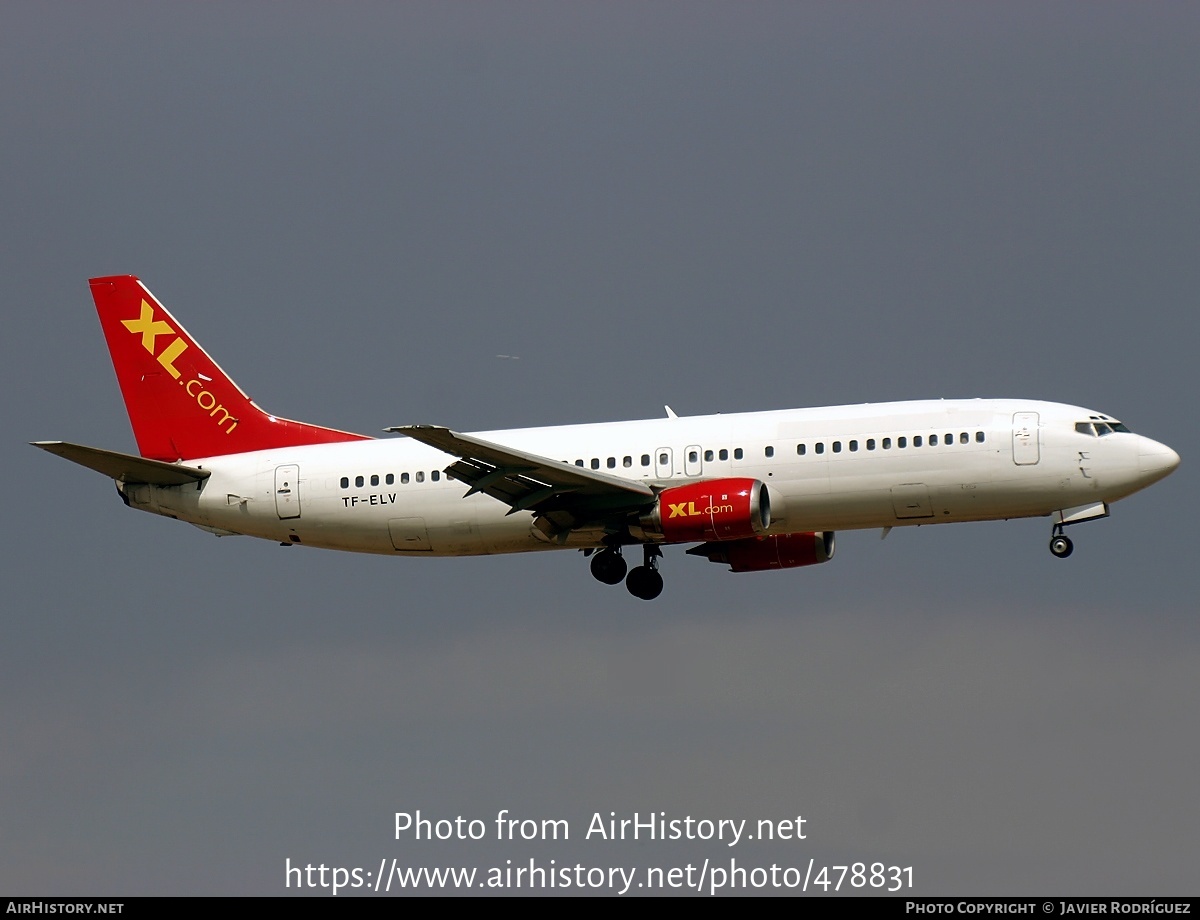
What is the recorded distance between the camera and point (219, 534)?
5378cm

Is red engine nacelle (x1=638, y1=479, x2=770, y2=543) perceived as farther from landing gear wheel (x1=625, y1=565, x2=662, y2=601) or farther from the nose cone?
the nose cone

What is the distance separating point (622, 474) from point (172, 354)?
15504mm

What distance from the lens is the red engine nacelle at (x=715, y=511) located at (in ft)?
157

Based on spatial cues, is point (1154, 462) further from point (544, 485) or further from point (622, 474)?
point (544, 485)

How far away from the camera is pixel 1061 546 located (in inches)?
1919

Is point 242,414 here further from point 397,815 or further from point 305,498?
point 397,815

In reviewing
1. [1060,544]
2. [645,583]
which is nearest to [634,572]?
[645,583]

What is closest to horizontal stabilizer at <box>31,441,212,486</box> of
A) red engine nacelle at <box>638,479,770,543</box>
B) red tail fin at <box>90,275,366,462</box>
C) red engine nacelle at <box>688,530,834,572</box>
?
red tail fin at <box>90,275,366,462</box>

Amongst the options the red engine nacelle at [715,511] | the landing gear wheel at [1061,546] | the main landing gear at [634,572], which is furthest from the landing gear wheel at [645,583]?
the landing gear wheel at [1061,546]

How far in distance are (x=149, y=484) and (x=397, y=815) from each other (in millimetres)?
13971

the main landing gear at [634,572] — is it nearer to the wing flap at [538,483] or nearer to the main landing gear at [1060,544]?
the wing flap at [538,483]

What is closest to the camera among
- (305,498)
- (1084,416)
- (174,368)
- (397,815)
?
(397,815)

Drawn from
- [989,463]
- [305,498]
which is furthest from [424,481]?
[989,463]

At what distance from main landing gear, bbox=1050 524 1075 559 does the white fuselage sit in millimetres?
656
